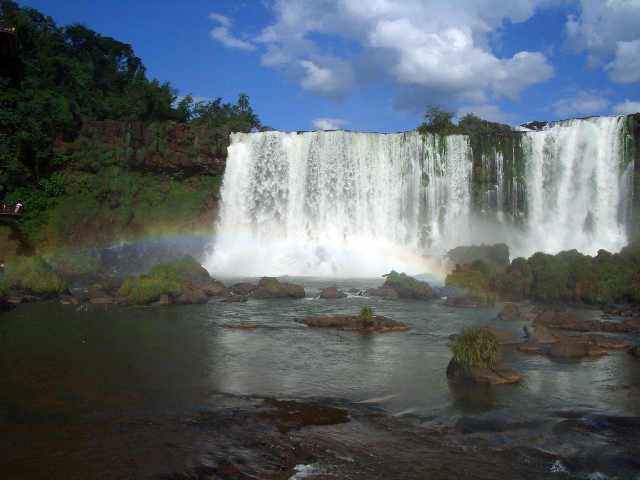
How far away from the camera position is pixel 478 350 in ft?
33.2

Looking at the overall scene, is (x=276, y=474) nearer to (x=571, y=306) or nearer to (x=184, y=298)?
(x=184, y=298)

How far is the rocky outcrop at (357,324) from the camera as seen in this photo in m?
15.0

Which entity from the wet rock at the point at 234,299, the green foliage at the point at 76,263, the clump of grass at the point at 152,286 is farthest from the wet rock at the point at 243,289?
the green foliage at the point at 76,263

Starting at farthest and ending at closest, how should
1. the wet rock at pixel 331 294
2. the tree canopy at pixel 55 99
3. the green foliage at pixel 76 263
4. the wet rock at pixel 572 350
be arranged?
the tree canopy at pixel 55 99, the green foliage at pixel 76 263, the wet rock at pixel 331 294, the wet rock at pixel 572 350

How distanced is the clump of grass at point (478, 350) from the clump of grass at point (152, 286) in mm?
12123

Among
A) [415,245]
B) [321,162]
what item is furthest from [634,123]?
[321,162]

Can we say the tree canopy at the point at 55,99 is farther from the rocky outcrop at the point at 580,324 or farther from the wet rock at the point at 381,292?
the rocky outcrop at the point at 580,324

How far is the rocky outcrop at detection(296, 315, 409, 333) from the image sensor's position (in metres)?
15.0

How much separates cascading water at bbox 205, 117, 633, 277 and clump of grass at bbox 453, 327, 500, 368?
21.3 metres

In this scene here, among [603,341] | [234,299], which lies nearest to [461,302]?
[603,341]

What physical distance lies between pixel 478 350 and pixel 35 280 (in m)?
16.7

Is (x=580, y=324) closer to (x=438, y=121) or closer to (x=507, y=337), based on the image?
(x=507, y=337)

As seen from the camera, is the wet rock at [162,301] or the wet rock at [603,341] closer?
the wet rock at [603,341]

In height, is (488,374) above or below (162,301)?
below
